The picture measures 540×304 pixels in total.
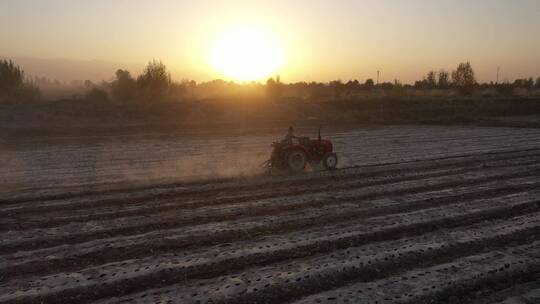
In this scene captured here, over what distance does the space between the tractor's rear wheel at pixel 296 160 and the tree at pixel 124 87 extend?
85.9ft

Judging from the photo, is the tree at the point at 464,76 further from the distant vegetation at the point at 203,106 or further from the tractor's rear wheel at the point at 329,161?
the tractor's rear wheel at the point at 329,161

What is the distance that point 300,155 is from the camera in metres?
12.1

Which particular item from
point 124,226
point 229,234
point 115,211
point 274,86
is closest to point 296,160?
point 115,211

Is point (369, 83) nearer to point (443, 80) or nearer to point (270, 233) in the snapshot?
point (443, 80)

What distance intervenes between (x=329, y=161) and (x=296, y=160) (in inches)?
43.9

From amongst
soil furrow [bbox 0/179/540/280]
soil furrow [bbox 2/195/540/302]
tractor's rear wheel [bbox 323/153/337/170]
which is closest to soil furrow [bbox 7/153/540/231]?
soil furrow [bbox 0/179/540/280]

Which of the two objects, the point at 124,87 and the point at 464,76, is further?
the point at 464,76

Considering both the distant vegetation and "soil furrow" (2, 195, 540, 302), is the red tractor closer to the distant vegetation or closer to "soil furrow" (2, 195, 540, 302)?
"soil furrow" (2, 195, 540, 302)

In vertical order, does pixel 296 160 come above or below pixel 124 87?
below

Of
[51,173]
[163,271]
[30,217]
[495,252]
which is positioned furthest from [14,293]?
[51,173]

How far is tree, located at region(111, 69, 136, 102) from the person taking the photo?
36.9 m

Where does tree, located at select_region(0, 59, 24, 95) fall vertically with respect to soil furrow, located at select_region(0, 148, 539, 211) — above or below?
above

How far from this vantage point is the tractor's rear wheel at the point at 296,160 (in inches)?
470

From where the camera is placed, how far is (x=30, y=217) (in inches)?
328
